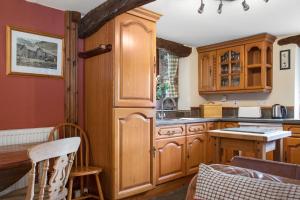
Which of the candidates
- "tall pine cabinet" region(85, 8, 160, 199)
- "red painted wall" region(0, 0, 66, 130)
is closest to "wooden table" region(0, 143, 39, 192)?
"red painted wall" region(0, 0, 66, 130)

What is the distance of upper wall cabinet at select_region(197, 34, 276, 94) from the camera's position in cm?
393

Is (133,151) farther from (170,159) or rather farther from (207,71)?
(207,71)

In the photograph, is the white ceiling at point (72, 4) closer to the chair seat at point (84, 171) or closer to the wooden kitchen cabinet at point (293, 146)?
the chair seat at point (84, 171)

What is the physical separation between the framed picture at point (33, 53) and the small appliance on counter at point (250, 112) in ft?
9.51

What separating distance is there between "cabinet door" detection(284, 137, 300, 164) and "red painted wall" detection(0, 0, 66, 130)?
2902 mm

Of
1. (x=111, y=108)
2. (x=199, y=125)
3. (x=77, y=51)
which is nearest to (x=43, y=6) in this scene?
(x=77, y=51)

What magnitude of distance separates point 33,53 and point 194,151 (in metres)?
2.42

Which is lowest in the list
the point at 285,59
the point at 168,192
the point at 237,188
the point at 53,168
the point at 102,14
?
the point at 168,192

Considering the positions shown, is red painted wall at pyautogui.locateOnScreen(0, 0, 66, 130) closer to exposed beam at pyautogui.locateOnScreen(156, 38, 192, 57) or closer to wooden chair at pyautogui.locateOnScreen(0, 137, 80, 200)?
wooden chair at pyautogui.locateOnScreen(0, 137, 80, 200)

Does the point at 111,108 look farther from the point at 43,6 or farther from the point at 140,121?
the point at 43,6

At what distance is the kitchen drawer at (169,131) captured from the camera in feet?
10.1

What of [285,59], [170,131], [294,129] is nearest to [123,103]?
[170,131]

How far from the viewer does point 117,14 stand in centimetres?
248

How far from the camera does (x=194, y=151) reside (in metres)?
3.62
